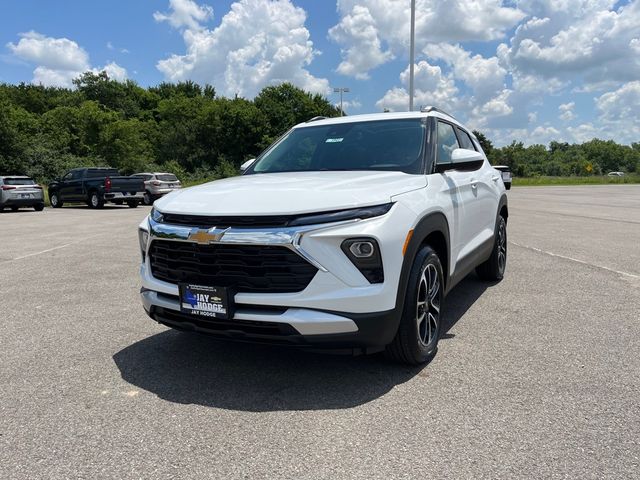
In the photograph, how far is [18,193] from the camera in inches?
833

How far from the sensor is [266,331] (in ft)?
9.83

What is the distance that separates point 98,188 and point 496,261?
802 inches

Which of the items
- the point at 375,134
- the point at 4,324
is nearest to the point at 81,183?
the point at 4,324

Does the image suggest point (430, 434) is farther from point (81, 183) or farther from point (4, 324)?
point (81, 183)

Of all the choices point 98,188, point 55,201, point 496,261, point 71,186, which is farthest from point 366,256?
point 55,201

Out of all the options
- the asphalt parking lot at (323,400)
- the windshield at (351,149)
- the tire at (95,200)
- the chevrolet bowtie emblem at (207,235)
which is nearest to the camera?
the asphalt parking lot at (323,400)

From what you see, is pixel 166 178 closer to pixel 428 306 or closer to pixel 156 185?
pixel 156 185

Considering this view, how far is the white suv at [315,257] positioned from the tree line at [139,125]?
42.5 m

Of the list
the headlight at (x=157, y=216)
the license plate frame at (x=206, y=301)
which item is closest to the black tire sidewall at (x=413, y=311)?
the license plate frame at (x=206, y=301)

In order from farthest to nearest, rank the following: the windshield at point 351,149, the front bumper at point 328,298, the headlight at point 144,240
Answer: the windshield at point 351,149 → the headlight at point 144,240 → the front bumper at point 328,298

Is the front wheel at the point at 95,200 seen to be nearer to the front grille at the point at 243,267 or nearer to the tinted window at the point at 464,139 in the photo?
the tinted window at the point at 464,139

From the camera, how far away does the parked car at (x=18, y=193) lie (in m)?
20.9

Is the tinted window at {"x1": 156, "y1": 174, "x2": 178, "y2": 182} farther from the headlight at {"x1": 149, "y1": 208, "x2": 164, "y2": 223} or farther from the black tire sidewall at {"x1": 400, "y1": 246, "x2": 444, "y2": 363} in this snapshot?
the black tire sidewall at {"x1": 400, "y1": 246, "x2": 444, "y2": 363}

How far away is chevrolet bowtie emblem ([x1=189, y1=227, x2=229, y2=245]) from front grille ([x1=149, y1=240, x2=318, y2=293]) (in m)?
0.04
